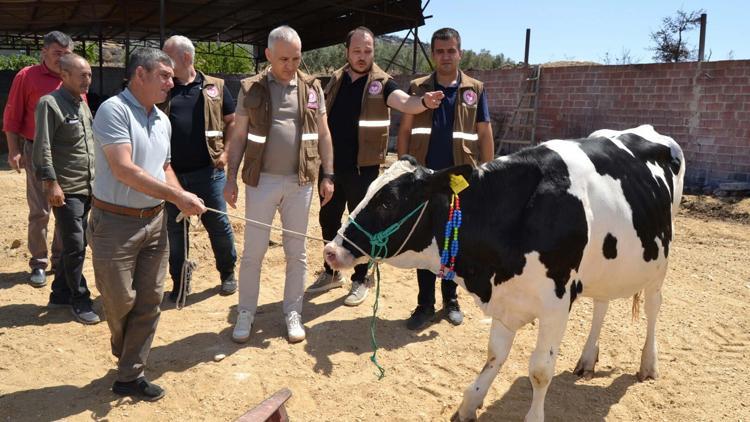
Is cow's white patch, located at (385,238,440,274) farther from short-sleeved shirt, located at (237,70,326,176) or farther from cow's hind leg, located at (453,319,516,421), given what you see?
short-sleeved shirt, located at (237,70,326,176)

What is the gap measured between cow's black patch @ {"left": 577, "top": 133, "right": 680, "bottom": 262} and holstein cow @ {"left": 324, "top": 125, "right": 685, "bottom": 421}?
2cm

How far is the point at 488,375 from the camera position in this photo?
10.6ft

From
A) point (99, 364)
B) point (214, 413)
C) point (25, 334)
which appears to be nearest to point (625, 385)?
point (214, 413)

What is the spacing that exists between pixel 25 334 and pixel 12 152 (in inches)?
66.1

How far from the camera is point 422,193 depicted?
2.91m

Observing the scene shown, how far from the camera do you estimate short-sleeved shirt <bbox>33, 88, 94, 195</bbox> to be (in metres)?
4.15

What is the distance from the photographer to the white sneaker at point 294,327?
4.09 m

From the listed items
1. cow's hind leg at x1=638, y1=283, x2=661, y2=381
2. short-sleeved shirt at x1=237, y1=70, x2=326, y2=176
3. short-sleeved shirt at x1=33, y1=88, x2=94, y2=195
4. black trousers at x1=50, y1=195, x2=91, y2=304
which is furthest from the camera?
black trousers at x1=50, y1=195, x2=91, y2=304

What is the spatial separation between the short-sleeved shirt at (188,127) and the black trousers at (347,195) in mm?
1101

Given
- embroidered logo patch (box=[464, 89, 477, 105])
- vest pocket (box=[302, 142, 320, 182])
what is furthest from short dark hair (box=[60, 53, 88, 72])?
embroidered logo patch (box=[464, 89, 477, 105])

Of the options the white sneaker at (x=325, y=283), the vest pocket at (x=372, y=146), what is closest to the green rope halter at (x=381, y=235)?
the vest pocket at (x=372, y=146)

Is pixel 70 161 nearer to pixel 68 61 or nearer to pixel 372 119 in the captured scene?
pixel 68 61

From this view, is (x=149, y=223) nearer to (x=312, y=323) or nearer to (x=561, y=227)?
(x=312, y=323)

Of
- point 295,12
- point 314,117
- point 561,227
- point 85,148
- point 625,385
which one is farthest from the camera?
point 295,12
